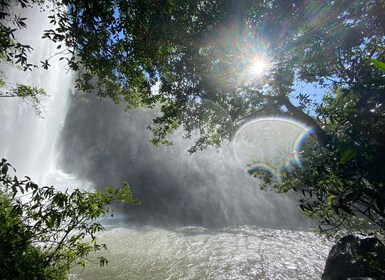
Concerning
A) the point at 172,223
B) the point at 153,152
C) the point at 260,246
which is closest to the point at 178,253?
the point at 260,246

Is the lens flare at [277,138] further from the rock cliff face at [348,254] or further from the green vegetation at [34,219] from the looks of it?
the green vegetation at [34,219]

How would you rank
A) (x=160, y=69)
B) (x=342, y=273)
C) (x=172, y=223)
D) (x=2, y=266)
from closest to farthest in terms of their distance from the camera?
1. (x=2, y=266)
2. (x=160, y=69)
3. (x=342, y=273)
4. (x=172, y=223)

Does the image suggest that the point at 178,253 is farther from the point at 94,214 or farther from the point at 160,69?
the point at 94,214

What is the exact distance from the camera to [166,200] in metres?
34.3

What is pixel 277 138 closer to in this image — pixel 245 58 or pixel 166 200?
pixel 245 58

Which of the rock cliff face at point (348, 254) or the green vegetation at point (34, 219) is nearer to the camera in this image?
the green vegetation at point (34, 219)

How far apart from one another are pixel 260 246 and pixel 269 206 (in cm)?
1385

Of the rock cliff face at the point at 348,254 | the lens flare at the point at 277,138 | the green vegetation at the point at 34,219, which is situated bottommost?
the rock cliff face at the point at 348,254

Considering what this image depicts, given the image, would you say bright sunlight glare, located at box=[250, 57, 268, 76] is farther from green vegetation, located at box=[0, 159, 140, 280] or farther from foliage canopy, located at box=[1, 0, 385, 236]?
green vegetation, located at box=[0, 159, 140, 280]

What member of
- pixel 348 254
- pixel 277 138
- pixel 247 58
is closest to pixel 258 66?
pixel 247 58

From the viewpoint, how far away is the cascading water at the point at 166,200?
14516mm

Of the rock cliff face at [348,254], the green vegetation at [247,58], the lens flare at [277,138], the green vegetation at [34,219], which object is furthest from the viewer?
the rock cliff face at [348,254]

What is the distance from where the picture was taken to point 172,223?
27359 mm

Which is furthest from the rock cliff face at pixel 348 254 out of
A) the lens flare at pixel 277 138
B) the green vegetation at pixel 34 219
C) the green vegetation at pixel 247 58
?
the green vegetation at pixel 34 219
